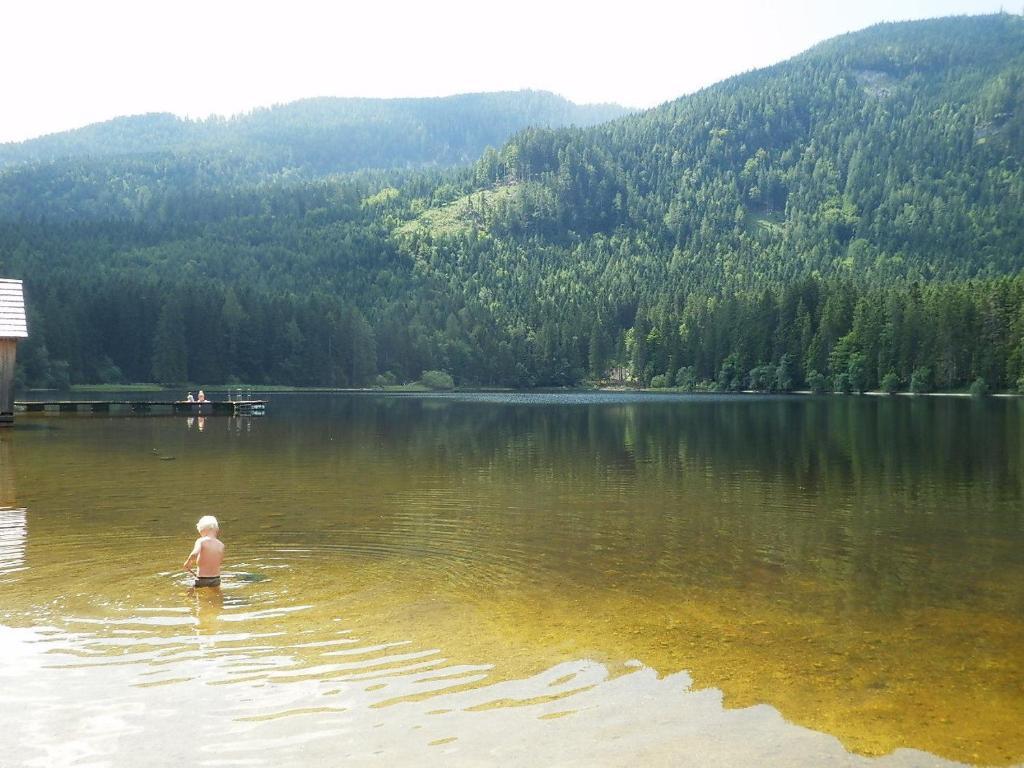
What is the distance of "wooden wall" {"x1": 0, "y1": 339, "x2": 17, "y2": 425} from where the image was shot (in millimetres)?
68556

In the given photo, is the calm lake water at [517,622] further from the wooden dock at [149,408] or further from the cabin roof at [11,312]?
the wooden dock at [149,408]

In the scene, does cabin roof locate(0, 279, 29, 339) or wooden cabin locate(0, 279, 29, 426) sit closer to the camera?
cabin roof locate(0, 279, 29, 339)

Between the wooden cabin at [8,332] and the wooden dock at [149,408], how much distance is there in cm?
2494

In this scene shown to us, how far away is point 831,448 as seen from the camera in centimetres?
5359

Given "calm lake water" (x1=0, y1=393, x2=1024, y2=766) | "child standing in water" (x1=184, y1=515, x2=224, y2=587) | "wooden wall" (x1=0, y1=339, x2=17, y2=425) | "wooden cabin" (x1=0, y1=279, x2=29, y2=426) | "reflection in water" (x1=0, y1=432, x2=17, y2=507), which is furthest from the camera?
"wooden wall" (x1=0, y1=339, x2=17, y2=425)

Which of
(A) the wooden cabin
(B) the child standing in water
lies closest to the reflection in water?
(A) the wooden cabin

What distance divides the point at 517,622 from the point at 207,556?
6.03 meters

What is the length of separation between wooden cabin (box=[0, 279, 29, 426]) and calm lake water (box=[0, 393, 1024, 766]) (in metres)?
33.5

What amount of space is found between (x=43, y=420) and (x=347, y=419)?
982 inches

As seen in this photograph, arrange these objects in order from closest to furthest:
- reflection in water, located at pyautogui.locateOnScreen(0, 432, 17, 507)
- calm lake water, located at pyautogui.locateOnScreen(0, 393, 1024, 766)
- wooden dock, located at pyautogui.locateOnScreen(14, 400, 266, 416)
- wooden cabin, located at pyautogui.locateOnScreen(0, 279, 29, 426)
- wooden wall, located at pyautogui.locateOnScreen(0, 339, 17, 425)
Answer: calm lake water, located at pyautogui.locateOnScreen(0, 393, 1024, 766) < reflection in water, located at pyautogui.locateOnScreen(0, 432, 17, 507) < wooden cabin, located at pyautogui.locateOnScreen(0, 279, 29, 426) < wooden wall, located at pyautogui.locateOnScreen(0, 339, 17, 425) < wooden dock, located at pyautogui.locateOnScreen(14, 400, 266, 416)

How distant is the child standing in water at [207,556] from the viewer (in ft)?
60.5

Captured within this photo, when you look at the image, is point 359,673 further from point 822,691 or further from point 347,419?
point 347,419

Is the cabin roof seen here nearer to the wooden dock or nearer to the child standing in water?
the wooden dock

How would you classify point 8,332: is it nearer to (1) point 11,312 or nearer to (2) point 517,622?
(1) point 11,312
